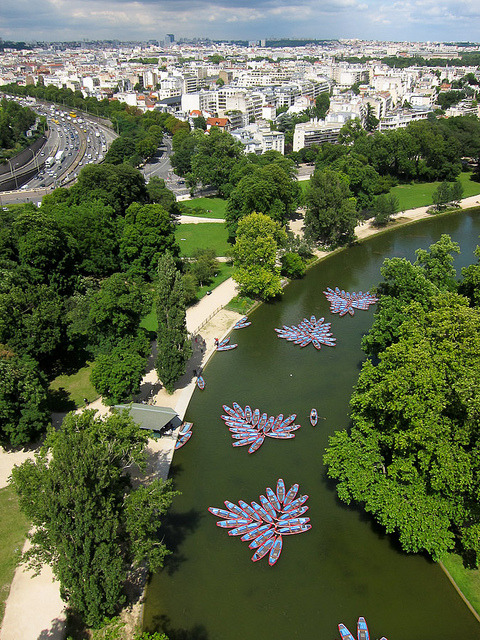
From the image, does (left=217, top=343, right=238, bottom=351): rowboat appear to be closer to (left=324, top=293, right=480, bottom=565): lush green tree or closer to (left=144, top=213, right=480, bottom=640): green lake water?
(left=144, top=213, right=480, bottom=640): green lake water

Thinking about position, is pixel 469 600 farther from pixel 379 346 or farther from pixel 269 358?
pixel 269 358

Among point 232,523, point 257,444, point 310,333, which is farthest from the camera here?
point 310,333

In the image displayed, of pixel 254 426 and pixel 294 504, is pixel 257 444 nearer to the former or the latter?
pixel 254 426

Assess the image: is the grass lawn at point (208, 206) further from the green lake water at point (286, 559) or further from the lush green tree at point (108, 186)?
the green lake water at point (286, 559)

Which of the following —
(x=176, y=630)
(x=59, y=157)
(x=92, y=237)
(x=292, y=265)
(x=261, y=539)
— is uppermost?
(x=92, y=237)

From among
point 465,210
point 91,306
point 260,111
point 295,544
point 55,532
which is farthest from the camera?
point 260,111

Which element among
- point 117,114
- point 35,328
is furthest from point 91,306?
point 117,114

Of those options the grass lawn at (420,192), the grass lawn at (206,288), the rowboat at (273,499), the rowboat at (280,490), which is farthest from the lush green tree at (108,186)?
the rowboat at (273,499)

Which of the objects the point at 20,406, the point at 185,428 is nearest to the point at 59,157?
the point at 20,406
